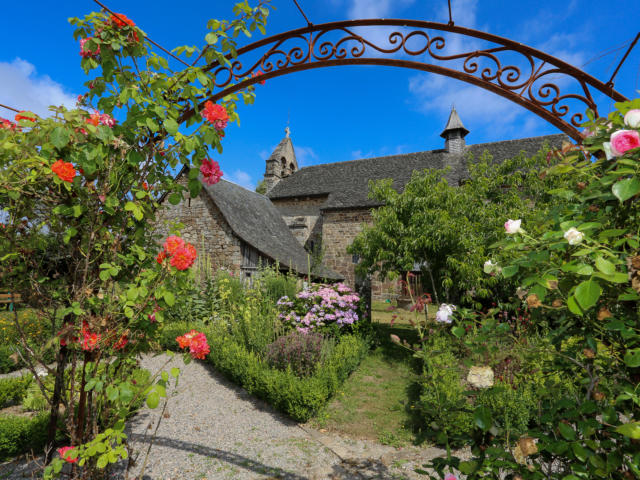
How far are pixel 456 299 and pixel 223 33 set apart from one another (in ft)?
29.2

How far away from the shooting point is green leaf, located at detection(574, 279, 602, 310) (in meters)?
0.87

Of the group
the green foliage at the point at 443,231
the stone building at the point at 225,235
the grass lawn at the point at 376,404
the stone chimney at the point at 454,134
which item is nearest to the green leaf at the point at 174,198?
the grass lawn at the point at 376,404

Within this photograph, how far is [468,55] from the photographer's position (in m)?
2.32

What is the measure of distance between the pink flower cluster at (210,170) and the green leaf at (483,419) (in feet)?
6.31

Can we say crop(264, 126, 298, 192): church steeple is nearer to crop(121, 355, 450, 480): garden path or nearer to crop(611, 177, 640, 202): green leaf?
crop(121, 355, 450, 480): garden path

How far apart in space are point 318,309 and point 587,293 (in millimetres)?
6451

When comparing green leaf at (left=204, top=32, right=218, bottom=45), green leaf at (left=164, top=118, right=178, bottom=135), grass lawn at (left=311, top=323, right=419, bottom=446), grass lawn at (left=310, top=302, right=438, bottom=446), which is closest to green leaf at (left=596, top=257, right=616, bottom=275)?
green leaf at (left=164, top=118, right=178, bottom=135)

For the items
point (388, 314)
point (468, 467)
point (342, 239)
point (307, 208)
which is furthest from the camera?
point (307, 208)

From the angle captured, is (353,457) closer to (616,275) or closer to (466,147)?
(616,275)

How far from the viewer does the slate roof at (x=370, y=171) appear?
56.3 ft

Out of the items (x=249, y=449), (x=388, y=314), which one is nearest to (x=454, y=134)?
(x=388, y=314)

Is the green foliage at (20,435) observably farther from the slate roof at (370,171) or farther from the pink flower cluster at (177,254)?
the slate roof at (370,171)

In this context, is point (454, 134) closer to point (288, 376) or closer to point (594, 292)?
point (288, 376)

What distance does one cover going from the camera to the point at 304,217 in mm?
19297
